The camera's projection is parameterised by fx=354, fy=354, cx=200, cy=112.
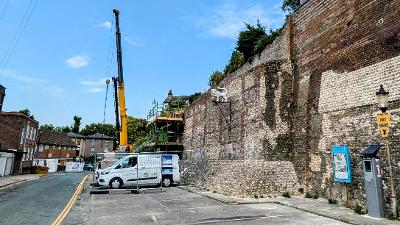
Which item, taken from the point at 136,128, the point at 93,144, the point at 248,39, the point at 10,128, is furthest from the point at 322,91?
the point at 93,144

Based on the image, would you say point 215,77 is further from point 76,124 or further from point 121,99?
point 76,124

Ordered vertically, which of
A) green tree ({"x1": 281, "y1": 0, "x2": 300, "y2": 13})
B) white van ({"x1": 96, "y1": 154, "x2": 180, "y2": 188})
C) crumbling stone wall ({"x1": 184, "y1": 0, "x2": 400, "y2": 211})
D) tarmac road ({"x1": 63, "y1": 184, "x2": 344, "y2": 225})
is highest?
green tree ({"x1": 281, "y1": 0, "x2": 300, "y2": 13})

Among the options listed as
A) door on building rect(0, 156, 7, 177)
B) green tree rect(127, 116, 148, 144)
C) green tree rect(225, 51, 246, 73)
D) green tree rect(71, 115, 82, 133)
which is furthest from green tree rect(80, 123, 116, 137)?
green tree rect(225, 51, 246, 73)

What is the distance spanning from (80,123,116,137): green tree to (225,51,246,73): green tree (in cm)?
9008

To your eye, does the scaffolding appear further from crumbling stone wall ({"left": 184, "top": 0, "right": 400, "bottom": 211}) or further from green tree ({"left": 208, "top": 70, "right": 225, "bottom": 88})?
crumbling stone wall ({"left": 184, "top": 0, "right": 400, "bottom": 211})

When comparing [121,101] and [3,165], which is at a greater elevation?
[121,101]

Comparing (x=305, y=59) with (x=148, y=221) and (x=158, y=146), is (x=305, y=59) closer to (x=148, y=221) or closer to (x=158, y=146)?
(x=148, y=221)

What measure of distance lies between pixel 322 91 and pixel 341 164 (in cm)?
328

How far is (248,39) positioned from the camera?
1032 inches

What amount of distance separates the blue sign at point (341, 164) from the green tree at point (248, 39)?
1403 centimetres

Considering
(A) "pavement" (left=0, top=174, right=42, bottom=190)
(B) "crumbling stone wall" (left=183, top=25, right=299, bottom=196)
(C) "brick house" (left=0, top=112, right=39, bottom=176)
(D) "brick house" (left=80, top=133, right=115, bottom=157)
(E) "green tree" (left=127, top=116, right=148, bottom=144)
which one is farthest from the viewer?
(D) "brick house" (left=80, top=133, right=115, bottom=157)

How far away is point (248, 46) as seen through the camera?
26391mm

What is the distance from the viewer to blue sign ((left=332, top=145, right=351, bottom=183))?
1276 cm

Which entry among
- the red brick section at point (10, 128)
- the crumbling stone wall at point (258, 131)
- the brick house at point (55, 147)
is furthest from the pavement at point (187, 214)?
the brick house at point (55, 147)
